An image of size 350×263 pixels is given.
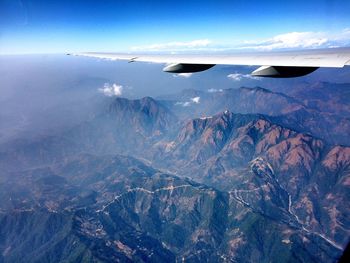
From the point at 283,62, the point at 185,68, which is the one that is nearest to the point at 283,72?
the point at 283,62

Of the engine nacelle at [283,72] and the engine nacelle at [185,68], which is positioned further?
the engine nacelle at [185,68]

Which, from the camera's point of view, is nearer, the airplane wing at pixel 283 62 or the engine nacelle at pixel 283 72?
the airplane wing at pixel 283 62

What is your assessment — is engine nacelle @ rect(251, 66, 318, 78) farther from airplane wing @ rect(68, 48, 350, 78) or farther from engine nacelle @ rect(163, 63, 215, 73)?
engine nacelle @ rect(163, 63, 215, 73)

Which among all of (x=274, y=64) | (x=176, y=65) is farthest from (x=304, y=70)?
(x=176, y=65)

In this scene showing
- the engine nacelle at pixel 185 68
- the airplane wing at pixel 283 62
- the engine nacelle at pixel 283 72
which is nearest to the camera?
the airplane wing at pixel 283 62

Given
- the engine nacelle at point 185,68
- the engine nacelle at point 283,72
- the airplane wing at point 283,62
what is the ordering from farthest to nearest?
1. the engine nacelle at point 185,68
2. the engine nacelle at point 283,72
3. the airplane wing at point 283,62

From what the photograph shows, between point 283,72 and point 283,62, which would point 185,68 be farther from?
point 283,62

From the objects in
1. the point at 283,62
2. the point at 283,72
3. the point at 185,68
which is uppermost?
the point at 283,62

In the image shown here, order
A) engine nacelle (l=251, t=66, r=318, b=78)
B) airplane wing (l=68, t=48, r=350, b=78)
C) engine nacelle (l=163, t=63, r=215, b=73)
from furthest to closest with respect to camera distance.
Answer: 1. engine nacelle (l=163, t=63, r=215, b=73)
2. engine nacelle (l=251, t=66, r=318, b=78)
3. airplane wing (l=68, t=48, r=350, b=78)

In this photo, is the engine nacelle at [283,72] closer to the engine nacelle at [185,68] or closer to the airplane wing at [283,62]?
the airplane wing at [283,62]

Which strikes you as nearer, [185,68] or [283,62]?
[283,62]

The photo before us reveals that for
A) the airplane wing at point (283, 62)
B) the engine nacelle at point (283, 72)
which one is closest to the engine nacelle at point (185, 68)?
the airplane wing at point (283, 62)

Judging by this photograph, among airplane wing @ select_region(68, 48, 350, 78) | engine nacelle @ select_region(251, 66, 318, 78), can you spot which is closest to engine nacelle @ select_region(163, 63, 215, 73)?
airplane wing @ select_region(68, 48, 350, 78)
